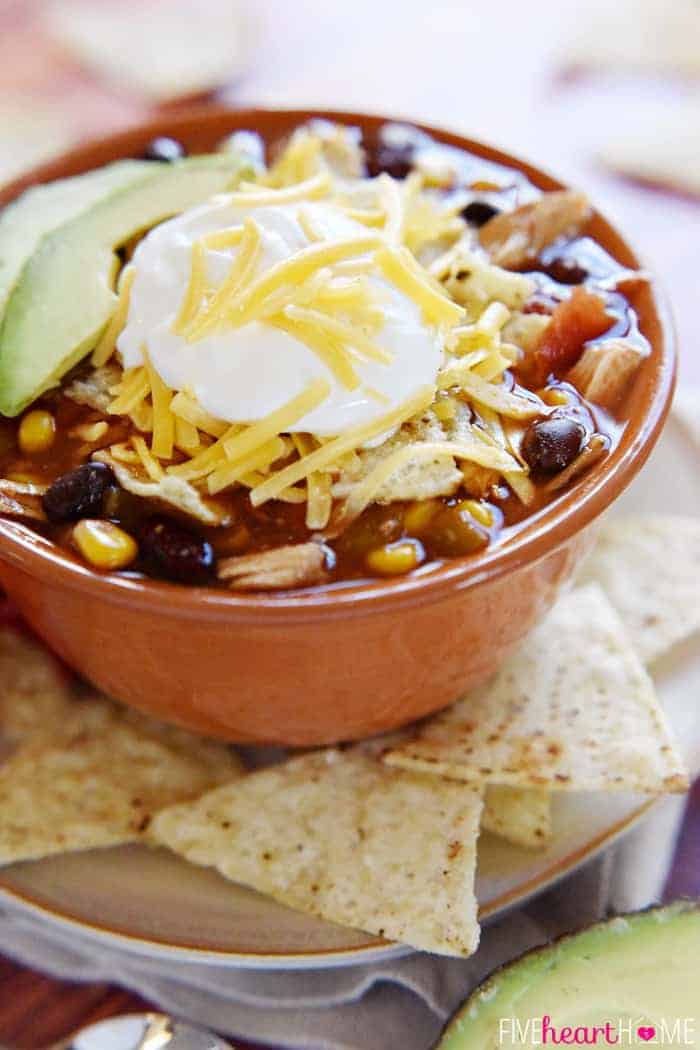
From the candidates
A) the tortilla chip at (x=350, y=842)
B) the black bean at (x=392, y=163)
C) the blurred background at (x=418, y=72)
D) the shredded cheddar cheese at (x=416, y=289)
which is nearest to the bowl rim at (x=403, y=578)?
the shredded cheddar cheese at (x=416, y=289)

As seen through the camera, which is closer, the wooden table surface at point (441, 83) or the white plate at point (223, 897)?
the white plate at point (223, 897)

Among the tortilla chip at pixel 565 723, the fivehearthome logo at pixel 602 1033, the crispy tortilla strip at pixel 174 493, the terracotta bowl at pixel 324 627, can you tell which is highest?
the crispy tortilla strip at pixel 174 493

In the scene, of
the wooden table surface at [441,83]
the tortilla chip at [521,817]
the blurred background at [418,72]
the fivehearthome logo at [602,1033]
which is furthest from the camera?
the blurred background at [418,72]

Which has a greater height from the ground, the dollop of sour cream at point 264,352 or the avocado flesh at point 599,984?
the dollop of sour cream at point 264,352

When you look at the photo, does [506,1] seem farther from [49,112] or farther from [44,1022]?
[44,1022]

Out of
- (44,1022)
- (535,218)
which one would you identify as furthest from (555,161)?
(44,1022)

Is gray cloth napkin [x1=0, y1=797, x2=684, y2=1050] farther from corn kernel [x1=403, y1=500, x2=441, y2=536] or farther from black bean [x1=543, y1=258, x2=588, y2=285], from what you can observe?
black bean [x1=543, y1=258, x2=588, y2=285]

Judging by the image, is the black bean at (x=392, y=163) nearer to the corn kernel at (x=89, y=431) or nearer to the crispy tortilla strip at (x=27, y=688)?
the corn kernel at (x=89, y=431)

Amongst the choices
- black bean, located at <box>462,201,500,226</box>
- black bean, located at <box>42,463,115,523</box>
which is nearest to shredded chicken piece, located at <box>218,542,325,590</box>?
black bean, located at <box>42,463,115,523</box>
